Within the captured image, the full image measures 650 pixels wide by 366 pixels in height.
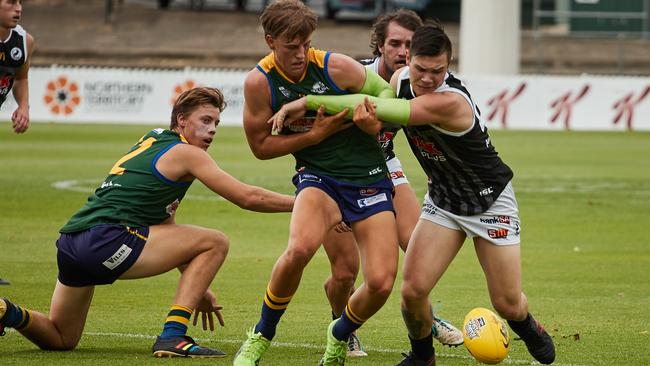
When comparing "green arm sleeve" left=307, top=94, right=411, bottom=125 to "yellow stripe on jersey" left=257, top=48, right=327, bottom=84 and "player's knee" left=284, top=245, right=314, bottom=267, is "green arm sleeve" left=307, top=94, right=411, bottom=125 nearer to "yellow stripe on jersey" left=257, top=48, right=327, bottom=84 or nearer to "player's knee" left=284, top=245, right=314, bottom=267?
"yellow stripe on jersey" left=257, top=48, right=327, bottom=84

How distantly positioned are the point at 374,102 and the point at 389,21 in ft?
5.24

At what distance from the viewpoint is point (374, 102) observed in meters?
7.60

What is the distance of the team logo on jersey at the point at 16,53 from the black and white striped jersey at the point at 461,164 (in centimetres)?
478

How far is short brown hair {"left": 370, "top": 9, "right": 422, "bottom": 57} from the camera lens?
8.96 meters

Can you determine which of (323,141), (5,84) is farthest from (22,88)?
(323,141)

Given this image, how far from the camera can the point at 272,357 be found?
8.12 m

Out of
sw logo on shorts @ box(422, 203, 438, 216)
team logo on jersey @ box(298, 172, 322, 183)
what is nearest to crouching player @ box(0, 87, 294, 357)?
team logo on jersey @ box(298, 172, 322, 183)

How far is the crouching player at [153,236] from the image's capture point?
7973 mm

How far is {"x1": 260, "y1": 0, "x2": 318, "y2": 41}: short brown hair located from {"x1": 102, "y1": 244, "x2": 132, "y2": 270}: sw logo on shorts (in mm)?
1603

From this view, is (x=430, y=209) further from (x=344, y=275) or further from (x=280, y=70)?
(x=280, y=70)

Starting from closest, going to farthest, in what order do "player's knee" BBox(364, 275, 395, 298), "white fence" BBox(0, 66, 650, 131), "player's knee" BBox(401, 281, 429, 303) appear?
"player's knee" BBox(364, 275, 395, 298)
"player's knee" BBox(401, 281, 429, 303)
"white fence" BBox(0, 66, 650, 131)

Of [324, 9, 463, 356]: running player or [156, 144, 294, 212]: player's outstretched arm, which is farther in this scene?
[324, 9, 463, 356]: running player

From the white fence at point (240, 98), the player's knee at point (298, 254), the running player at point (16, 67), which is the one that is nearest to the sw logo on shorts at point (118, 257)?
the player's knee at point (298, 254)

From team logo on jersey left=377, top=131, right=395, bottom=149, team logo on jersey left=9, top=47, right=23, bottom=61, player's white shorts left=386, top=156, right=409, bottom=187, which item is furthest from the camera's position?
team logo on jersey left=9, top=47, right=23, bottom=61
